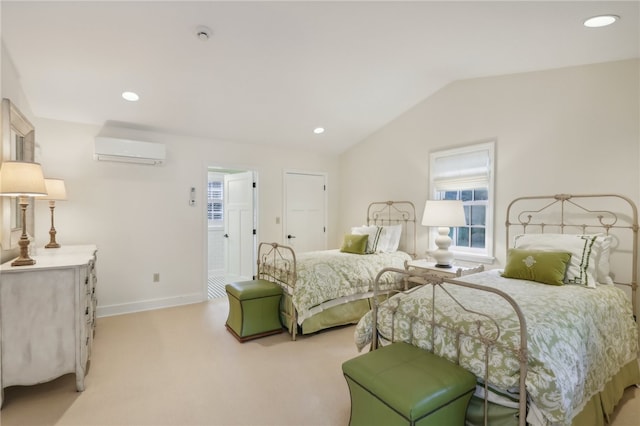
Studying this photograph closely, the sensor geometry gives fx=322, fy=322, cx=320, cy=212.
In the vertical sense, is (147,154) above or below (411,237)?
above

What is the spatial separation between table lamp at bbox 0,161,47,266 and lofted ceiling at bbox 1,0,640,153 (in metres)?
1.10

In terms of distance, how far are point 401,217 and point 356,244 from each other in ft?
3.19

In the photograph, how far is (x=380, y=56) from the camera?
322cm

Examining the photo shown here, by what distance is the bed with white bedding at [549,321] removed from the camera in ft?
5.34

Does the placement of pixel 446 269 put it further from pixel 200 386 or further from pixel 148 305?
pixel 148 305

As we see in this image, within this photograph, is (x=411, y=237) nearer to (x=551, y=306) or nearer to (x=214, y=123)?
(x=551, y=306)

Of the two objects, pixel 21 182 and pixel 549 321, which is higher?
pixel 21 182

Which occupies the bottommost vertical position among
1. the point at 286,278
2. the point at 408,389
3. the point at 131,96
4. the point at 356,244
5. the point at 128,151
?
the point at 408,389

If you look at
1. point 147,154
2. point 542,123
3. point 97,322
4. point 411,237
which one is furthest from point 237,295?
point 542,123

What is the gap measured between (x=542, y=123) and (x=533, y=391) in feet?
9.21

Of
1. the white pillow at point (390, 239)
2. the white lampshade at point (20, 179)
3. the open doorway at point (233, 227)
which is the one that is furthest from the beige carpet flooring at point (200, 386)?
the open doorway at point (233, 227)

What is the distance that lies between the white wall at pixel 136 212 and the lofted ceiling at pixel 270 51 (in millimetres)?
385

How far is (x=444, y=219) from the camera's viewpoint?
3719mm

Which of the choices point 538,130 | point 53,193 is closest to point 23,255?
point 53,193
